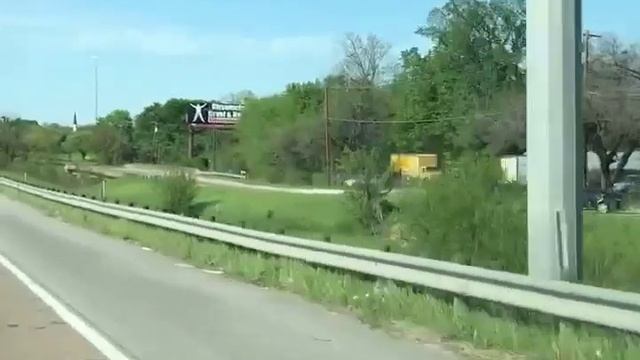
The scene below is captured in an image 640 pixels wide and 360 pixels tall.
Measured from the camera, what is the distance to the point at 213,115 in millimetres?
149500

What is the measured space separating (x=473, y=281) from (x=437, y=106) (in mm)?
88694

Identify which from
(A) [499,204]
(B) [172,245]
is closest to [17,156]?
(B) [172,245]

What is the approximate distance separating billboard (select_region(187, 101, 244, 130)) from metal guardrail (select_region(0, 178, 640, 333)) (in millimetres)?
129077

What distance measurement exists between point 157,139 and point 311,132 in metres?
81.0

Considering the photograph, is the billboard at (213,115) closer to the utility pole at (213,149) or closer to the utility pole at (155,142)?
the utility pole at (213,149)

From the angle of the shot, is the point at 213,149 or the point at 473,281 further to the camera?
the point at 213,149

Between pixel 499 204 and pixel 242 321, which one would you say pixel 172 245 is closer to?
pixel 499 204

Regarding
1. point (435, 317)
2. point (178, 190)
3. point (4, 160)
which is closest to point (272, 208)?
point (178, 190)

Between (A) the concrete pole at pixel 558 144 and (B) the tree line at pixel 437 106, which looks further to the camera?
(B) the tree line at pixel 437 106

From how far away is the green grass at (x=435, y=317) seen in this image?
8898 millimetres

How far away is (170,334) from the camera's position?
1096 centimetres

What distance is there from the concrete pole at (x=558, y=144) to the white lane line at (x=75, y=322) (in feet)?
14.2

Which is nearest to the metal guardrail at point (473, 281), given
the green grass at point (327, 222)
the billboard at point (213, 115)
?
the green grass at point (327, 222)

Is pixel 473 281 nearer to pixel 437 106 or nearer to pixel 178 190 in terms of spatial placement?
pixel 178 190
